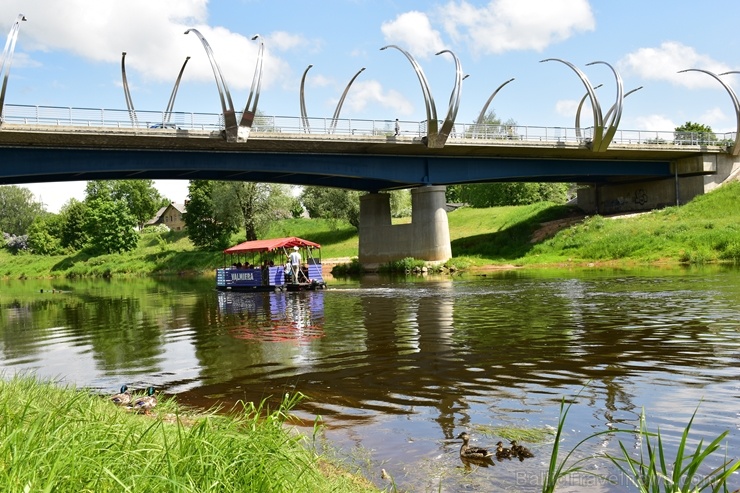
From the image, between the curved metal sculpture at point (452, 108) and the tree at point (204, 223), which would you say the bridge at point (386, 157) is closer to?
the curved metal sculpture at point (452, 108)

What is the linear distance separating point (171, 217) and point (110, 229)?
51493mm

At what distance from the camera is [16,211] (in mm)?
172000

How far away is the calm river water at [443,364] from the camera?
9117mm

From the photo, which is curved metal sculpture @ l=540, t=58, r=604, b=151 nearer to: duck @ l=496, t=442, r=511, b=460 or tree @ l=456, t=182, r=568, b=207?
tree @ l=456, t=182, r=568, b=207

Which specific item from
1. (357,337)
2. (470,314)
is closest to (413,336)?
(357,337)

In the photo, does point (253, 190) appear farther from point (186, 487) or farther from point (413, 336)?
point (186, 487)

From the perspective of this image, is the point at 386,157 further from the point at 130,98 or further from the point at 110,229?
the point at 110,229

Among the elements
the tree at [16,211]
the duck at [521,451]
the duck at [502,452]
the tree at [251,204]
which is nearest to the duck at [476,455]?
the duck at [502,452]

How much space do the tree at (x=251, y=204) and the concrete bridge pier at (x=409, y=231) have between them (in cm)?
2185

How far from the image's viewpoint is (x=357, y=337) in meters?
19.5

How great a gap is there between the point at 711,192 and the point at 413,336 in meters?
52.6

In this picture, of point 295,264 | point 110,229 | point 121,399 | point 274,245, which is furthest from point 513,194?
point 121,399

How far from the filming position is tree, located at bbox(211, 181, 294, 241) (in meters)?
80.1

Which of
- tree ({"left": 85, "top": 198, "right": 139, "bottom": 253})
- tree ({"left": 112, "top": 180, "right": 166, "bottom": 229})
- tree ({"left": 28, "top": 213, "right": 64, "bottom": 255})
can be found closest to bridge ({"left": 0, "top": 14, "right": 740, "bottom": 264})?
tree ({"left": 85, "top": 198, "right": 139, "bottom": 253})
